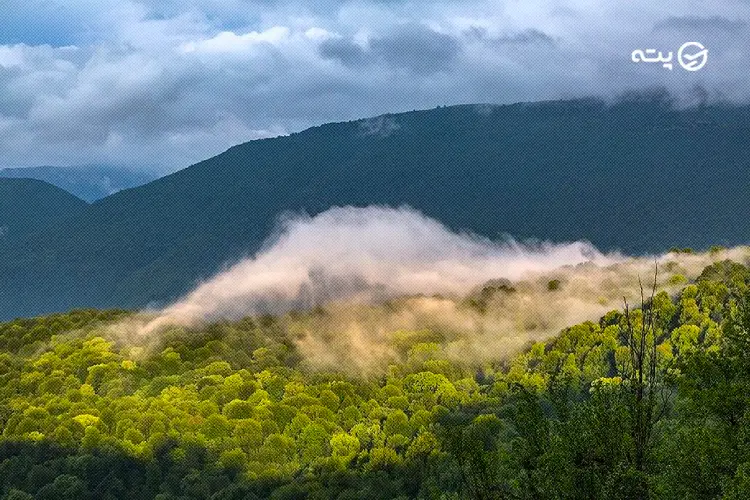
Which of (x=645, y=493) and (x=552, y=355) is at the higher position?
(x=645, y=493)

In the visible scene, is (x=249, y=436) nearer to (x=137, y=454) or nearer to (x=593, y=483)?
(x=137, y=454)

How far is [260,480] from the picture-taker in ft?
500

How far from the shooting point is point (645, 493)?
36844 millimetres

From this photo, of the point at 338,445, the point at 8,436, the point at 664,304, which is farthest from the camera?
the point at 664,304

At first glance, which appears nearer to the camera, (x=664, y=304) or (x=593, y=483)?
(x=593, y=483)

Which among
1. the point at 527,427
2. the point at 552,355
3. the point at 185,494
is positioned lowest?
the point at 185,494

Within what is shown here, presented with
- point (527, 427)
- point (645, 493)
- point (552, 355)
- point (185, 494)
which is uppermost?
point (527, 427)

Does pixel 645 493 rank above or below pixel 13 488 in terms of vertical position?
above

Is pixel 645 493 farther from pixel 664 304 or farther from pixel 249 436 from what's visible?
pixel 664 304

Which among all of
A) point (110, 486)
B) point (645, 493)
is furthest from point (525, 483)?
point (110, 486)

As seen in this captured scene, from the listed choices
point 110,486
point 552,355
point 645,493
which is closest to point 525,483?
point 645,493

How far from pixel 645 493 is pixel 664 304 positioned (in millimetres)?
168082

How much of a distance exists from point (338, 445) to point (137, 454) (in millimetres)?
44229

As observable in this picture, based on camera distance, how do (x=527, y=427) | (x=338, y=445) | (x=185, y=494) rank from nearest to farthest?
(x=527, y=427) → (x=185, y=494) → (x=338, y=445)
